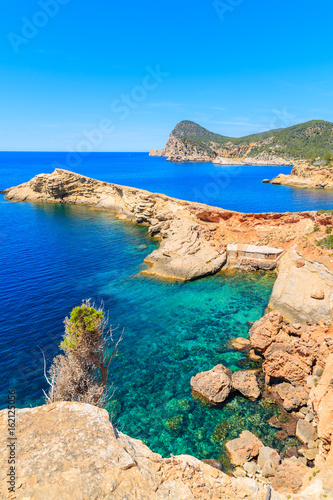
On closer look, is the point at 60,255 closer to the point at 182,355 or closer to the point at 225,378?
the point at 182,355

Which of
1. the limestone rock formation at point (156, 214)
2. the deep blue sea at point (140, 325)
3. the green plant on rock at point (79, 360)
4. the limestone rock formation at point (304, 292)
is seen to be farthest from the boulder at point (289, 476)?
the limestone rock formation at point (156, 214)

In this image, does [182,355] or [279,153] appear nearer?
[182,355]

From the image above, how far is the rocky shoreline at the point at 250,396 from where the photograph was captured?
8.63 meters

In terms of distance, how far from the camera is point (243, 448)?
1443 centimetres

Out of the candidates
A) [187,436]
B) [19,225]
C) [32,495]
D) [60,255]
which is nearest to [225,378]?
[187,436]

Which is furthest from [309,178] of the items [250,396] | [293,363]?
[250,396]

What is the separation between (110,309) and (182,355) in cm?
961

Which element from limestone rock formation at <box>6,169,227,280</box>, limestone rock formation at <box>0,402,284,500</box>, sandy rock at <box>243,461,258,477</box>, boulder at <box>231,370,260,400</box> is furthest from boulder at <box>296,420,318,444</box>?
limestone rock formation at <box>6,169,227,280</box>

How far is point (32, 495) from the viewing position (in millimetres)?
7492

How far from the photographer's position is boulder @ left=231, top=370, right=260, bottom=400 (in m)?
18.0

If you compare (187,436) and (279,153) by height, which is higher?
(279,153)

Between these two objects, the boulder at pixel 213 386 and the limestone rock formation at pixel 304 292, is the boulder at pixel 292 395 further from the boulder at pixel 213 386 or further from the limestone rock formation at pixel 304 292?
the limestone rock formation at pixel 304 292

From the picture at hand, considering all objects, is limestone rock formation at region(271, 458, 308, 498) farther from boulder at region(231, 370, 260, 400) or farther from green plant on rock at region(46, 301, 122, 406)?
green plant on rock at region(46, 301, 122, 406)

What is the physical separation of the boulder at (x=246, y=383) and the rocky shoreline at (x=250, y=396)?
0.07 m
